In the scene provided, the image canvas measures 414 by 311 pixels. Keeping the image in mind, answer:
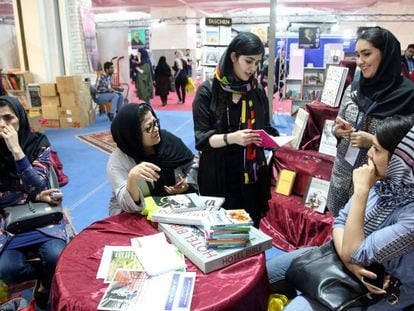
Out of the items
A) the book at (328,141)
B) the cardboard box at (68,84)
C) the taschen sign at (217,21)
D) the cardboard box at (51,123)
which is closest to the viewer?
the book at (328,141)

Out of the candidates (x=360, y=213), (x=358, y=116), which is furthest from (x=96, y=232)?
(x=358, y=116)

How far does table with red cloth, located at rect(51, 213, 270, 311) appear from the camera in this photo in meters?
1.14

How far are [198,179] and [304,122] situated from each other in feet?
4.65

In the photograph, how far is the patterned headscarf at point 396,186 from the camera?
121 centimetres

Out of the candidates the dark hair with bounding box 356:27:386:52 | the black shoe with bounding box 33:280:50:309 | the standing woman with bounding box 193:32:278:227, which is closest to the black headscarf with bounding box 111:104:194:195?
the standing woman with bounding box 193:32:278:227

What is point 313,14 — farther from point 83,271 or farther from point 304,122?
point 83,271

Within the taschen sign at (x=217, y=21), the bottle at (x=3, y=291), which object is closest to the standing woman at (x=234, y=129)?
the bottle at (x=3, y=291)

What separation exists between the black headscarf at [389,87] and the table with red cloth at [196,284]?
1.10 metres

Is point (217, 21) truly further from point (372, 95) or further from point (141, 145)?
point (141, 145)

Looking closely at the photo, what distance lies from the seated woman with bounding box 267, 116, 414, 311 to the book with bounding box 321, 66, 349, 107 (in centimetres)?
173

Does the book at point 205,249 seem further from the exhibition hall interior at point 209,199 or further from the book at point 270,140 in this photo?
the book at point 270,140

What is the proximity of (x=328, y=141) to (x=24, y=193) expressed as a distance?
2244mm

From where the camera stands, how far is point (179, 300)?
113cm

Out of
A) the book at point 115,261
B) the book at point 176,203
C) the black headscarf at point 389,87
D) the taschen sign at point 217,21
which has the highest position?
the taschen sign at point 217,21
